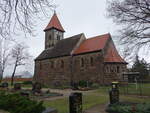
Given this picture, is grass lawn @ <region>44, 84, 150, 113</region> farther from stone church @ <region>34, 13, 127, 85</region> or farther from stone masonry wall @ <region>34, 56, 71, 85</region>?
stone masonry wall @ <region>34, 56, 71, 85</region>

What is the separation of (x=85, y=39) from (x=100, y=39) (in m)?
5.13

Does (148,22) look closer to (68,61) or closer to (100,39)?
(100,39)

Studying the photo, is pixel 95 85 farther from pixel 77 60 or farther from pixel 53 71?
pixel 53 71

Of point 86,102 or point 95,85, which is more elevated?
point 95,85

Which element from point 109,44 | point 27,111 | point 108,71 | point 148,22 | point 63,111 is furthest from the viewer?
point 109,44

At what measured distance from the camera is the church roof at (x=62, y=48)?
33.6 meters

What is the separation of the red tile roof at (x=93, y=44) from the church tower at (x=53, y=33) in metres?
8.81

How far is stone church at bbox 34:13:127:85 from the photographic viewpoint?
27891mm

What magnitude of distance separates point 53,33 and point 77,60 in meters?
12.0

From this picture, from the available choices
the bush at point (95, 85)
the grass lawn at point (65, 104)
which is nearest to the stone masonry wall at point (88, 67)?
the bush at point (95, 85)

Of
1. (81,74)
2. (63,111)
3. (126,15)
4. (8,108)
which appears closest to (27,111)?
(8,108)

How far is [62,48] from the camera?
3578 centimetres

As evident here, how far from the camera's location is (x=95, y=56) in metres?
28.6

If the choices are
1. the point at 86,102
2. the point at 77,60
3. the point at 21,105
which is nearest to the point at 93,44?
the point at 77,60
